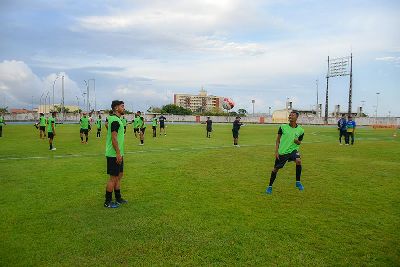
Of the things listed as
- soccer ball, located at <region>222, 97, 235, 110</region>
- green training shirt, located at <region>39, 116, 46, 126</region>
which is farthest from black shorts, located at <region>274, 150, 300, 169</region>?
soccer ball, located at <region>222, 97, 235, 110</region>

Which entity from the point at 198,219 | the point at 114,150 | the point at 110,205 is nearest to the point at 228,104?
the point at 114,150

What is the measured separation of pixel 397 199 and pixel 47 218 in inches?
303

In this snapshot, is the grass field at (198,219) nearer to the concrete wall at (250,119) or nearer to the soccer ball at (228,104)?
the soccer ball at (228,104)

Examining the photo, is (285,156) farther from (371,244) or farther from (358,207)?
(371,244)

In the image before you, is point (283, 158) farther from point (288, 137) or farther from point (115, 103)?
point (115, 103)

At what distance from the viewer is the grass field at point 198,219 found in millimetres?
4844

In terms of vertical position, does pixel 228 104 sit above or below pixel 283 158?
above

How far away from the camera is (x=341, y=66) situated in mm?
78875

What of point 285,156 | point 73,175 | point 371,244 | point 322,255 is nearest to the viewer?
point 322,255

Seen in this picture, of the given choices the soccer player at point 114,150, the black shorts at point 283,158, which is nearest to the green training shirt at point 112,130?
the soccer player at point 114,150

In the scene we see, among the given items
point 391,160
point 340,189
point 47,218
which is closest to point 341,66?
point 391,160

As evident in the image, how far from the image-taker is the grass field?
4.84m

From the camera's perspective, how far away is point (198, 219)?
643cm

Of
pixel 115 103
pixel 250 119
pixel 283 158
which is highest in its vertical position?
pixel 115 103
